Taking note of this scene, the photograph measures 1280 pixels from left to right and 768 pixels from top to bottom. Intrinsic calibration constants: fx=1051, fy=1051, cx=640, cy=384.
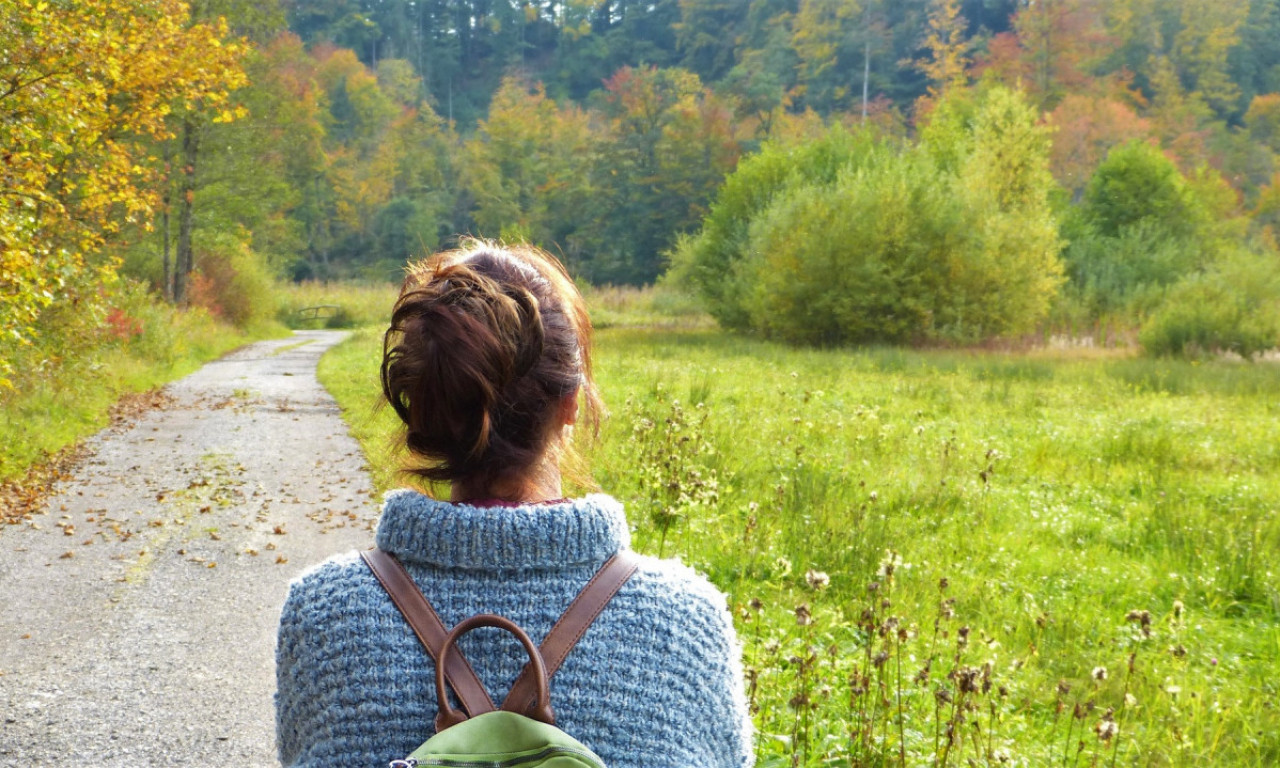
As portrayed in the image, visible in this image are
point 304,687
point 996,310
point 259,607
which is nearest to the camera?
point 304,687

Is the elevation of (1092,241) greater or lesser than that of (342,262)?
greater

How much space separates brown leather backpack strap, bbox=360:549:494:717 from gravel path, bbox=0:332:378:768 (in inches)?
121

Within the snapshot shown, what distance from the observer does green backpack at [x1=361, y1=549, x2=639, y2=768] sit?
1295mm

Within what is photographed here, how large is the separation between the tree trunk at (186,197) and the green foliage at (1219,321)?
87.1ft

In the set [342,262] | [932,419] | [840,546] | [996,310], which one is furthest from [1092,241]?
[342,262]

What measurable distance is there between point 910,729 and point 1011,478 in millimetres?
6538

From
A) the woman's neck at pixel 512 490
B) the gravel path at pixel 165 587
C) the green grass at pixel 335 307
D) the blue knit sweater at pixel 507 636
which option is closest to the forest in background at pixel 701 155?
the gravel path at pixel 165 587

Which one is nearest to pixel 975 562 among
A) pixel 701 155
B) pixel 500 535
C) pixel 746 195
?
pixel 500 535

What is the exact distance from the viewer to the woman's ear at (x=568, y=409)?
5.27ft

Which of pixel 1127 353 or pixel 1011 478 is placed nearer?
pixel 1011 478

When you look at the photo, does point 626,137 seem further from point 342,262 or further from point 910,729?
point 910,729

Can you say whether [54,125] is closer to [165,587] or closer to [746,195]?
[165,587]

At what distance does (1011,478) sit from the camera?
33.3 feet

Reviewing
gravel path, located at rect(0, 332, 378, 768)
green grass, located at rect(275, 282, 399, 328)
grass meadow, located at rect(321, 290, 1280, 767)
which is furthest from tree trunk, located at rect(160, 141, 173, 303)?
gravel path, located at rect(0, 332, 378, 768)
